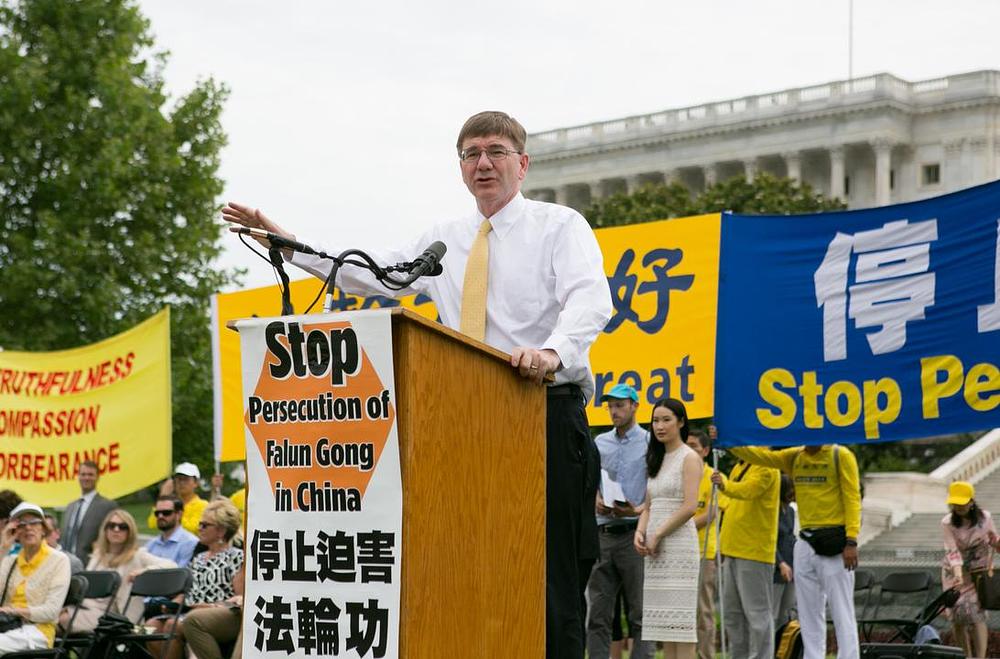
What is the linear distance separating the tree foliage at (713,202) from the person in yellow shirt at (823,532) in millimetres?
42176

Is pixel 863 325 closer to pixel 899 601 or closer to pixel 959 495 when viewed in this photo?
pixel 959 495

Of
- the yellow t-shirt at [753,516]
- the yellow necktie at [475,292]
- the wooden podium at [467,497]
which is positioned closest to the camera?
the wooden podium at [467,497]

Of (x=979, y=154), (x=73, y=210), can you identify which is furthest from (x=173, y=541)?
(x=979, y=154)

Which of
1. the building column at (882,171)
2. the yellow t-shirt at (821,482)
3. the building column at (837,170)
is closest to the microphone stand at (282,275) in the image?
the yellow t-shirt at (821,482)

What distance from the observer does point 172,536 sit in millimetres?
12672

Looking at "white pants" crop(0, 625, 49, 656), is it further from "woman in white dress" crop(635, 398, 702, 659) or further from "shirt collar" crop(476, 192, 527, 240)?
"shirt collar" crop(476, 192, 527, 240)

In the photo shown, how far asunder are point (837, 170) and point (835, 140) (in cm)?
204

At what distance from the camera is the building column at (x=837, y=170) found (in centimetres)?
9156

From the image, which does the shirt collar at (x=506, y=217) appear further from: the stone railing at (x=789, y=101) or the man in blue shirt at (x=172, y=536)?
the stone railing at (x=789, y=101)

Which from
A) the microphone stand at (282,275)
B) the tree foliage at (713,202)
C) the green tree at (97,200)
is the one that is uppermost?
the tree foliage at (713,202)

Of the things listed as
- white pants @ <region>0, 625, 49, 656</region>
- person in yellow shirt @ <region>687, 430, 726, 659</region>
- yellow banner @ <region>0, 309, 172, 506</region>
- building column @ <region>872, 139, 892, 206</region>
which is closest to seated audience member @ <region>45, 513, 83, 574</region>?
white pants @ <region>0, 625, 49, 656</region>

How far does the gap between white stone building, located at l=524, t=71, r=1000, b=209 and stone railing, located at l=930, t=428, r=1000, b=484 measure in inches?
1887

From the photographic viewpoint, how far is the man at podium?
14.8ft

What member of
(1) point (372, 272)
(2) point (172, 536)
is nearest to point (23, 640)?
(2) point (172, 536)
